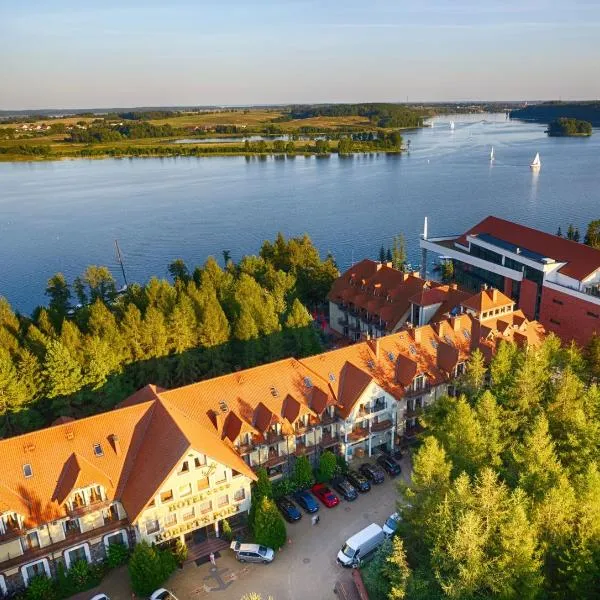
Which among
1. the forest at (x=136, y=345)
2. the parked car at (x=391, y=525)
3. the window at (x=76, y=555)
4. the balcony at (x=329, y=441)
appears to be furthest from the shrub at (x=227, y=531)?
the forest at (x=136, y=345)

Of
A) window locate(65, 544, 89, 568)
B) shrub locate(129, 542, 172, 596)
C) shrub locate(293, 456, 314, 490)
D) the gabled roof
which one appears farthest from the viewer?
the gabled roof

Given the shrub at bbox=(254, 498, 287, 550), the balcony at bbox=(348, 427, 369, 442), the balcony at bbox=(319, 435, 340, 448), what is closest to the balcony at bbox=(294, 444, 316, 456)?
the balcony at bbox=(319, 435, 340, 448)

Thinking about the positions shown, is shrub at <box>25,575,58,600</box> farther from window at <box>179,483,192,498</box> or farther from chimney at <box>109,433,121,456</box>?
window at <box>179,483,192,498</box>

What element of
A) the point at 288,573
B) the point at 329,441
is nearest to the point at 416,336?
the point at 329,441

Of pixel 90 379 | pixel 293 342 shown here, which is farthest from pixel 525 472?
pixel 90 379

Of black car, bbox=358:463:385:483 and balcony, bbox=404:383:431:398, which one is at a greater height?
balcony, bbox=404:383:431:398

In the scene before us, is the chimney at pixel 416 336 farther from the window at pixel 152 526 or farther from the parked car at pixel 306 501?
the window at pixel 152 526

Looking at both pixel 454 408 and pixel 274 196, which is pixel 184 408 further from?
pixel 274 196
